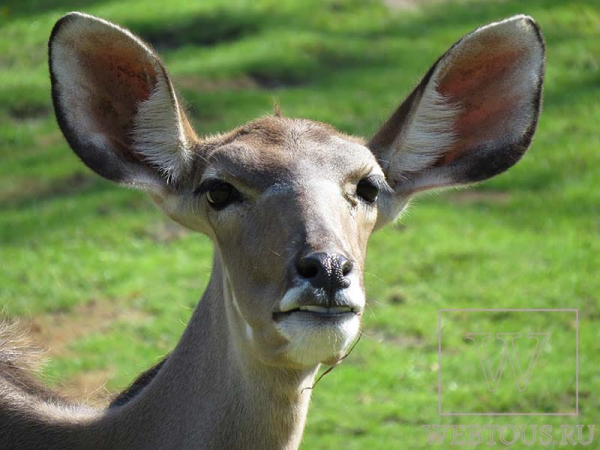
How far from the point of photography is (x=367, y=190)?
496 centimetres

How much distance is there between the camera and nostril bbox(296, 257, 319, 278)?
4152mm

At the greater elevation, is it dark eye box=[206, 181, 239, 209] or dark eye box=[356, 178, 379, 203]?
dark eye box=[206, 181, 239, 209]

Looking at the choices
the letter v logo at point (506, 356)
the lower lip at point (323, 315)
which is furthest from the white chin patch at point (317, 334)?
the letter v logo at point (506, 356)

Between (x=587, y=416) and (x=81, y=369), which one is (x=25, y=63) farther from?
(x=587, y=416)

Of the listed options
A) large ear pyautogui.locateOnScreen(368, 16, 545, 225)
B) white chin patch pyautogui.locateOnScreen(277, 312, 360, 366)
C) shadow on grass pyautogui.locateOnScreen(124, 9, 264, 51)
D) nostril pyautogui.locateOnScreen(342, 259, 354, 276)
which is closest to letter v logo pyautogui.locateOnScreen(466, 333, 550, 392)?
large ear pyautogui.locateOnScreen(368, 16, 545, 225)

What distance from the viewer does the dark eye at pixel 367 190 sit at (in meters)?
4.93

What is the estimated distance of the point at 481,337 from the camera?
35.2 feet

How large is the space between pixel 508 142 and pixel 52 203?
8.40m

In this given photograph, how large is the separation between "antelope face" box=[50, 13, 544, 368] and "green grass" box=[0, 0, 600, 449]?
9.59 ft

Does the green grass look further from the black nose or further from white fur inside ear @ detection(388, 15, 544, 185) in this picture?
the black nose

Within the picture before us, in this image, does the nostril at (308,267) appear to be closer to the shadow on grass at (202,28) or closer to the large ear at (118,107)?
the large ear at (118,107)

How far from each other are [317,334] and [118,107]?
1.68 meters

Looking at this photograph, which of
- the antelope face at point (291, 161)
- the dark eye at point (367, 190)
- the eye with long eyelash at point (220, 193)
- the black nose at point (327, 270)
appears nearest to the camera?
the black nose at point (327, 270)

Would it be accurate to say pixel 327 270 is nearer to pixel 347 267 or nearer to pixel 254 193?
pixel 347 267
